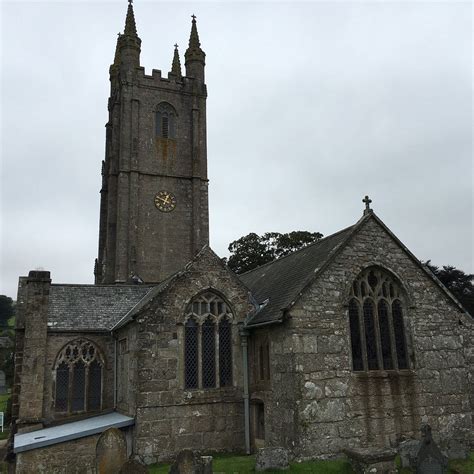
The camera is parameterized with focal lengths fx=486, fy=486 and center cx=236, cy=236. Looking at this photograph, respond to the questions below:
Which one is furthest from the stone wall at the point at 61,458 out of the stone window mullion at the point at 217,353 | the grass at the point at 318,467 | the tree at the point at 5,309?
the tree at the point at 5,309

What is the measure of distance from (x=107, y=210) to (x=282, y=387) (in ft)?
101

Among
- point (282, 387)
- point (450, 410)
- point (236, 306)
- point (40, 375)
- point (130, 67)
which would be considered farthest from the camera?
point (130, 67)

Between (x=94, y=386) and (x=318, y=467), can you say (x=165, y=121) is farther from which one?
(x=318, y=467)

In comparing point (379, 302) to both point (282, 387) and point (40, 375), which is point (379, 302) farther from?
point (40, 375)

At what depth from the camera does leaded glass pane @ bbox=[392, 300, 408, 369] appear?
647 inches

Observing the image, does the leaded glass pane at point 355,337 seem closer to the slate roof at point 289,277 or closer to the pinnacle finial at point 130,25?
the slate roof at point 289,277

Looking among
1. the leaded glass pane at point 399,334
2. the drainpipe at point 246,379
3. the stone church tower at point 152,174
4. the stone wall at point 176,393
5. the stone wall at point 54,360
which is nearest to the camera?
the stone wall at point 176,393

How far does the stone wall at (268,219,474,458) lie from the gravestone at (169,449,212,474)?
3.84 metres

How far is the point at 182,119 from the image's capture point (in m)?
42.4

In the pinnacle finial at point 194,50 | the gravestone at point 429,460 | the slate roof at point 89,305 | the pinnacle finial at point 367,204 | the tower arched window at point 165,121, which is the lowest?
the gravestone at point 429,460

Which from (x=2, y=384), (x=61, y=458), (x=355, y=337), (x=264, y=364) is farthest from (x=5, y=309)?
(x=355, y=337)

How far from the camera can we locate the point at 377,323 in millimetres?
16344

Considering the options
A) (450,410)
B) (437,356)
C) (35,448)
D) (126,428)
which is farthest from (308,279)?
(35,448)

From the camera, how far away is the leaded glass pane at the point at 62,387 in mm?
20745
